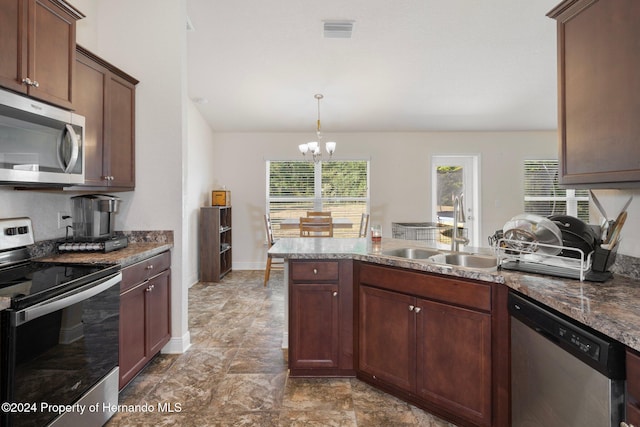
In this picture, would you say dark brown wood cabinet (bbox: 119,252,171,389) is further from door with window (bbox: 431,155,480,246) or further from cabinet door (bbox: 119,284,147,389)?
door with window (bbox: 431,155,480,246)

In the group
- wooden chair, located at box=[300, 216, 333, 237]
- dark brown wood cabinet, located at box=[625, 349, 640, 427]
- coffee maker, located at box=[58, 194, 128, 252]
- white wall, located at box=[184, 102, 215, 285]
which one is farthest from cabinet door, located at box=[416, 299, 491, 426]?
white wall, located at box=[184, 102, 215, 285]

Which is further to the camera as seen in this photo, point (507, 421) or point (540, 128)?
point (540, 128)

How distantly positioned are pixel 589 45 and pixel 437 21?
222 cm

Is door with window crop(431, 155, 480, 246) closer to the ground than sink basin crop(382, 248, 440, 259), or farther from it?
farther from it

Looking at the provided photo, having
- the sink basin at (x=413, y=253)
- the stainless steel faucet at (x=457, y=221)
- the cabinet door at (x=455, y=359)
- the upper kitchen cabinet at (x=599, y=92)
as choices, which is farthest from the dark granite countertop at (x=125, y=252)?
the upper kitchen cabinet at (x=599, y=92)

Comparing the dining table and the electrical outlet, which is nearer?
the electrical outlet

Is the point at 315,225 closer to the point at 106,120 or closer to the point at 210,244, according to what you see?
the point at 210,244

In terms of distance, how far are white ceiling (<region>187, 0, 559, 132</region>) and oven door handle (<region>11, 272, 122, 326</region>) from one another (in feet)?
8.96

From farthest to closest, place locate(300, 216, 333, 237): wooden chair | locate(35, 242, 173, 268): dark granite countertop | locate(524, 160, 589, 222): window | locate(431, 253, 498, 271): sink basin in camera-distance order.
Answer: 1. locate(524, 160, 589, 222): window
2. locate(300, 216, 333, 237): wooden chair
3. locate(431, 253, 498, 271): sink basin
4. locate(35, 242, 173, 268): dark granite countertop

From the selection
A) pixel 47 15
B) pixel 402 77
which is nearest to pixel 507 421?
pixel 47 15

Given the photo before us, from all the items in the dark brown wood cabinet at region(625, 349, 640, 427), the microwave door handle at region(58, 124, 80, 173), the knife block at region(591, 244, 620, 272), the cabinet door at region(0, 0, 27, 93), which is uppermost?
the cabinet door at region(0, 0, 27, 93)

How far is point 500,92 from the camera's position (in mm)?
4438

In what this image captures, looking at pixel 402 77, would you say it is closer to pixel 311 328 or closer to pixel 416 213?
pixel 416 213

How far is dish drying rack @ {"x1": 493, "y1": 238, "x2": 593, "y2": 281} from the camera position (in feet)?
4.66
